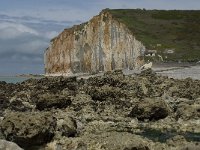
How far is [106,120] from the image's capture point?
34.8 m

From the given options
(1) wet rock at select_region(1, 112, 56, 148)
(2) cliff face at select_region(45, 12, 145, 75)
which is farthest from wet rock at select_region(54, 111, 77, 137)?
(2) cliff face at select_region(45, 12, 145, 75)

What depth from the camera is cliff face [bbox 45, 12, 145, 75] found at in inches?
4936

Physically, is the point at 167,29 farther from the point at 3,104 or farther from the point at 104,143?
the point at 104,143

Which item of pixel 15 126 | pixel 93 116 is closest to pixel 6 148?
pixel 15 126

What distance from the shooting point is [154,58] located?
358 ft

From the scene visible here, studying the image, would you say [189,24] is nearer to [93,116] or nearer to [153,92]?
[153,92]

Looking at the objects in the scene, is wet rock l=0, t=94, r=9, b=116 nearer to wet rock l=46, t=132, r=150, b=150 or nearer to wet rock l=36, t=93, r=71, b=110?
wet rock l=36, t=93, r=71, b=110

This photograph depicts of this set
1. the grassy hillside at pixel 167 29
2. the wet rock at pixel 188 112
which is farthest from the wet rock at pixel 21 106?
the grassy hillside at pixel 167 29

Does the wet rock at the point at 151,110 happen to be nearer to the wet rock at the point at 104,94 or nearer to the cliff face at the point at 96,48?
the wet rock at the point at 104,94

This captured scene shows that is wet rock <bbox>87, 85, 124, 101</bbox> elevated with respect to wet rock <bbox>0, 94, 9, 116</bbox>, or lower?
Answer: elevated

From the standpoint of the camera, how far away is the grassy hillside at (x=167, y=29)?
11516cm

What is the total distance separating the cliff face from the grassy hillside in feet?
8.63

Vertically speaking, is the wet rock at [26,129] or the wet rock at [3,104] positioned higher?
the wet rock at [26,129]

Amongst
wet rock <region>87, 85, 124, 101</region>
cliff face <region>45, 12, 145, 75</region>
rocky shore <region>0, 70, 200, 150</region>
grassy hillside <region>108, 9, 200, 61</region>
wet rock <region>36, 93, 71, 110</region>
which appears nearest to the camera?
rocky shore <region>0, 70, 200, 150</region>
